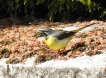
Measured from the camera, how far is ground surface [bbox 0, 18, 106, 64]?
15.4ft

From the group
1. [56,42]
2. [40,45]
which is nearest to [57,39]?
[56,42]

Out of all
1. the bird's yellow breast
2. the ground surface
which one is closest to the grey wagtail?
the bird's yellow breast

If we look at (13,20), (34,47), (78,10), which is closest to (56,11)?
(78,10)

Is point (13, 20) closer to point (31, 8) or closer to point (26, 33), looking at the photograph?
point (31, 8)

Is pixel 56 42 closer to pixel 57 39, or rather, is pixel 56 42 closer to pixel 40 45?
pixel 57 39

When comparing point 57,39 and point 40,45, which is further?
point 40,45

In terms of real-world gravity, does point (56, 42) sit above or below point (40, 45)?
above

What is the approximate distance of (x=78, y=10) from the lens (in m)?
7.43

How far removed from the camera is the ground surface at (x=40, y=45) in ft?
15.4

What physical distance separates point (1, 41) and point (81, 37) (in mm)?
1440

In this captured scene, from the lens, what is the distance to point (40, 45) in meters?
5.27

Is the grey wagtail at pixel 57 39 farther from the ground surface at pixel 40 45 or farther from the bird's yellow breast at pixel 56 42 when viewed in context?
the ground surface at pixel 40 45

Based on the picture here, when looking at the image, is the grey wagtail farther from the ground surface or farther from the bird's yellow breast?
the ground surface

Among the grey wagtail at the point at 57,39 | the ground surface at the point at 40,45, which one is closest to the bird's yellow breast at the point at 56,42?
the grey wagtail at the point at 57,39
